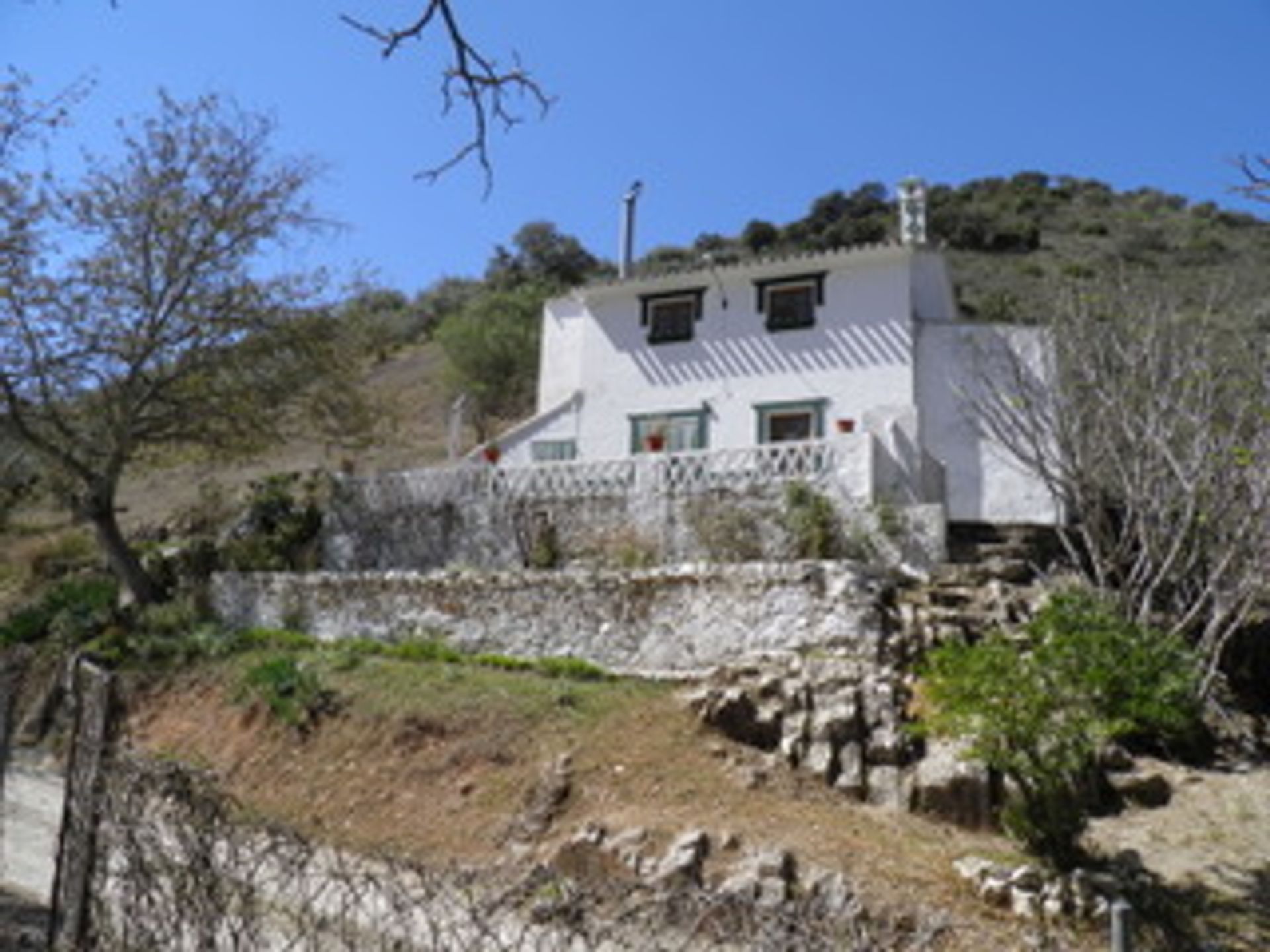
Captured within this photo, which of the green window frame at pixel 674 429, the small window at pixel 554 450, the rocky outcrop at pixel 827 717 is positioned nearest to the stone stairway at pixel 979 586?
the rocky outcrop at pixel 827 717

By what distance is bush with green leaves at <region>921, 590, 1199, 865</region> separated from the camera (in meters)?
8.01

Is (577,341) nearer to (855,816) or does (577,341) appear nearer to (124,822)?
(855,816)

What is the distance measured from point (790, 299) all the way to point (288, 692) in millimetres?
13235

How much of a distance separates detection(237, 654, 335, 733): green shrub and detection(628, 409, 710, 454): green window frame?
9493 mm

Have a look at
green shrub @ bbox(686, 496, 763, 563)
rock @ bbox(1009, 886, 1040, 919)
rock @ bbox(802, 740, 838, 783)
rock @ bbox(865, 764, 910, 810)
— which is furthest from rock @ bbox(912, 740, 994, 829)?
green shrub @ bbox(686, 496, 763, 563)

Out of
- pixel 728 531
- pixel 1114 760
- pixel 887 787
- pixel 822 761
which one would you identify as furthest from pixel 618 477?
pixel 1114 760

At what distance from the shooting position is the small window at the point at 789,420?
20.2 m

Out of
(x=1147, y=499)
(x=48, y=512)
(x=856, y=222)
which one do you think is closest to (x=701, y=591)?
(x=1147, y=499)

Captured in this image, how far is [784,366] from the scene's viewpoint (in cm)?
2083

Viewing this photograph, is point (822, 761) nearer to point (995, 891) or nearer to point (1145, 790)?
point (995, 891)

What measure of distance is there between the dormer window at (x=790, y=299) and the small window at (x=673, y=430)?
2579mm

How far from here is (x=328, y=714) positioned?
41.4ft

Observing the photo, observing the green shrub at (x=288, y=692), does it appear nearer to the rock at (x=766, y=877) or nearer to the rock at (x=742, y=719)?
the rock at (x=742, y=719)

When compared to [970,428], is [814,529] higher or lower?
lower
